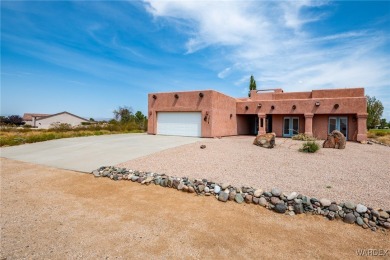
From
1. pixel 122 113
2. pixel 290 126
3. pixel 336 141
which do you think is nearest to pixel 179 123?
pixel 290 126

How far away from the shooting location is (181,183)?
734cm

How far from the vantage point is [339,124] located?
1989cm

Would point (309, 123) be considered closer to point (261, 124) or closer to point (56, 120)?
point (261, 124)

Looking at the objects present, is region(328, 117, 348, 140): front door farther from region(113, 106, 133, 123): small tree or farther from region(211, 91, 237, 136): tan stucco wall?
region(113, 106, 133, 123): small tree

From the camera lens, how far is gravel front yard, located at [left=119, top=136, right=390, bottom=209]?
655 cm

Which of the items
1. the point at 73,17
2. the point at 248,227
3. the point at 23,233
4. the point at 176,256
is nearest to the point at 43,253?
the point at 23,233

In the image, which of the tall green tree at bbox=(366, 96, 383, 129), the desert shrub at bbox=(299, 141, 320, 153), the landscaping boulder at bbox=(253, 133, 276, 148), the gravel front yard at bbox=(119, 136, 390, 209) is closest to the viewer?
the gravel front yard at bbox=(119, 136, 390, 209)

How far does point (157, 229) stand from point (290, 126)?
2081 centimetres

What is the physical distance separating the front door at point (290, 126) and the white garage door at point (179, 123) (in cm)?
999

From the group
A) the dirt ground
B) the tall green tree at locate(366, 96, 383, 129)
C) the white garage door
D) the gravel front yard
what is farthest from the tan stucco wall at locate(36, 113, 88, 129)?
the tall green tree at locate(366, 96, 383, 129)

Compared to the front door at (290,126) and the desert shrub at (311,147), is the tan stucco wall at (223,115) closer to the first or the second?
the front door at (290,126)

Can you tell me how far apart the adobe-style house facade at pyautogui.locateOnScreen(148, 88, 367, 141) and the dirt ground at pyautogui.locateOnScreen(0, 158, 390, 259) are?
12.0 meters

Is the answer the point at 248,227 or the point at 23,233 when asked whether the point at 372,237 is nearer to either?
the point at 248,227

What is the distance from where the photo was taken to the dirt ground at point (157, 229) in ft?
12.8
